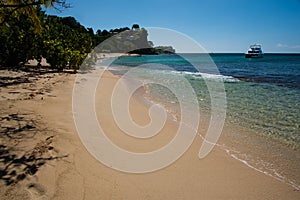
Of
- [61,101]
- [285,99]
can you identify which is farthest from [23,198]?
[285,99]

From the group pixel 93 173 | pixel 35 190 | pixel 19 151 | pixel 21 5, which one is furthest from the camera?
pixel 21 5

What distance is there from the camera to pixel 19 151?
3.85 m

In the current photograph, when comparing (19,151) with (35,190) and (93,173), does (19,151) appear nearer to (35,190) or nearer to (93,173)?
(35,190)

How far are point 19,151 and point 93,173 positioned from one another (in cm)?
141

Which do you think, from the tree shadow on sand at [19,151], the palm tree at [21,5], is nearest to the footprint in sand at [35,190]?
the tree shadow on sand at [19,151]

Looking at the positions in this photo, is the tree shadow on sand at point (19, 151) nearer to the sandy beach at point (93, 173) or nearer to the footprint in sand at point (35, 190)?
the sandy beach at point (93, 173)

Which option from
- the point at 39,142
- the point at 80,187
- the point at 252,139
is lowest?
the point at 252,139

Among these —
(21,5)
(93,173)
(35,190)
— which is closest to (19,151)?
(35,190)

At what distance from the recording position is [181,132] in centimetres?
659

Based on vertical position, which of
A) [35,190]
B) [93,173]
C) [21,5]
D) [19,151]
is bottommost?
[93,173]

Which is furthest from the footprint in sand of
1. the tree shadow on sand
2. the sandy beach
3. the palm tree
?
the palm tree

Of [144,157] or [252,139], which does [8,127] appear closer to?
[144,157]

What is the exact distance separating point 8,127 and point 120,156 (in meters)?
2.59

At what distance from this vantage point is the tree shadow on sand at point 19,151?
129 inches
